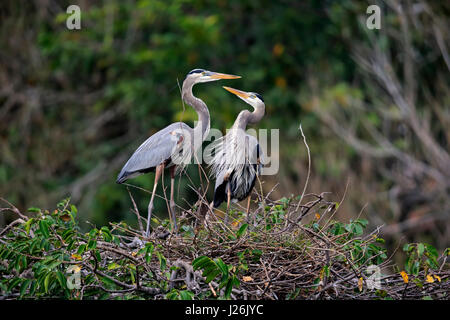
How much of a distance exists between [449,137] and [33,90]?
767 centimetres

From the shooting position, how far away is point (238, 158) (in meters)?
5.39

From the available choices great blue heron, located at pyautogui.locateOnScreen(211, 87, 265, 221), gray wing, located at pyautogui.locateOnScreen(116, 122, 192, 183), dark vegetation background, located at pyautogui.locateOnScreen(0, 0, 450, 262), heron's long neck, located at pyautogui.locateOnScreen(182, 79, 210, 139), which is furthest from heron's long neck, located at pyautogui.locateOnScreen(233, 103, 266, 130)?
dark vegetation background, located at pyautogui.locateOnScreen(0, 0, 450, 262)

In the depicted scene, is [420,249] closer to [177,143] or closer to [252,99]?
[252,99]

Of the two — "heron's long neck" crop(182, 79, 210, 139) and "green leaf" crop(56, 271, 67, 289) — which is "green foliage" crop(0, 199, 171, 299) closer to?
"green leaf" crop(56, 271, 67, 289)

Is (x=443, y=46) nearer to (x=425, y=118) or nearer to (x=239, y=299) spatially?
(x=425, y=118)

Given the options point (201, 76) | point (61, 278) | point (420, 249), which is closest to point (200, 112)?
point (201, 76)

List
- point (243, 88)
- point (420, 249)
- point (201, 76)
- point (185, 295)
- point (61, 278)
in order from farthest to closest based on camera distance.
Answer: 1. point (243, 88)
2. point (201, 76)
3. point (420, 249)
4. point (61, 278)
5. point (185, 295)

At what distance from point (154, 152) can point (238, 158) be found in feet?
2.38

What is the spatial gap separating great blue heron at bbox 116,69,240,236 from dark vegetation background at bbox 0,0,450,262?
177 inches

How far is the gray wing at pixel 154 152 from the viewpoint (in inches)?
218

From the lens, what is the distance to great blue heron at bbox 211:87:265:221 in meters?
5.38

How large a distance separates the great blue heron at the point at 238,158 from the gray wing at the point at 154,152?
37 centimetres

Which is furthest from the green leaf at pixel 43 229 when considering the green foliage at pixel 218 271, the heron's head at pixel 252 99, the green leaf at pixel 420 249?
the heron's head at pixel 252 99

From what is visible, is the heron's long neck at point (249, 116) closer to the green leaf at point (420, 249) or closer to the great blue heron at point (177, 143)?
the great blue heron at point (177, 143)
